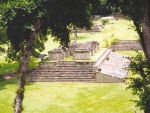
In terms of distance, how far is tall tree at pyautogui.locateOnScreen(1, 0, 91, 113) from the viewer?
12117mm

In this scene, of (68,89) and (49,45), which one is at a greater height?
(49,45)

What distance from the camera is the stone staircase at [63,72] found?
24.4 metres

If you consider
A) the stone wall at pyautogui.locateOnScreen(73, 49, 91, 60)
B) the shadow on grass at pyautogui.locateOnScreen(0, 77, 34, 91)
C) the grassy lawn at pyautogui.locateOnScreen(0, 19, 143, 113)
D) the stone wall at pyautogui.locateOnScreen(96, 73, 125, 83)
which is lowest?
the grassy lawn at pyautogui.locateOnScreen(0, 19, 143, 113)

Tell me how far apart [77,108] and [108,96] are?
2893mm

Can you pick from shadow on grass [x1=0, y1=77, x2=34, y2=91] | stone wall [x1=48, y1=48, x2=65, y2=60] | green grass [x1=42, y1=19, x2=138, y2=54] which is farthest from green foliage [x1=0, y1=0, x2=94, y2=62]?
green grass [x1=42, y1=19, x2=138, y2=54]

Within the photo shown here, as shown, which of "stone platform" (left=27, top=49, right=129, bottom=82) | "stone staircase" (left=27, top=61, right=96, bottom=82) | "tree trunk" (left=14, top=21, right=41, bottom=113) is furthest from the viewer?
"stone staircase" (left=27, top=61, right=96, bottom=82)

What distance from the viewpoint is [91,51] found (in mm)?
27859

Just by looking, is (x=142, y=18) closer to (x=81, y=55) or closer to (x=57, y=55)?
(x=81, y=55)

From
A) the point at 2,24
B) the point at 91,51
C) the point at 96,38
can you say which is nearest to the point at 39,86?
the point at 91,51

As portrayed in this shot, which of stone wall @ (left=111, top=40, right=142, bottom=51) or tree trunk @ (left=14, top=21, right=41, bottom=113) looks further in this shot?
stone wall @ (left=111, top=40, right=142, bottom=51)

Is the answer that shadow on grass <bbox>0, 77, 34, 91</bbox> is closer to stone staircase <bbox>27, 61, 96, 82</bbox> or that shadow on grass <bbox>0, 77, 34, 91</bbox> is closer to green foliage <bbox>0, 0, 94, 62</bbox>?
stone staircase <bbox>27, 61, 96, 82</bbox>

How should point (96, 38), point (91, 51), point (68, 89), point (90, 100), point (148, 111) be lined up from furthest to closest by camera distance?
point (96, 38)
point (91, 51)
point (68, 89)
point (90, 100)
point (148, 111)

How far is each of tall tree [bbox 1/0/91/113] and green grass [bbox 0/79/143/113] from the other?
6841mm

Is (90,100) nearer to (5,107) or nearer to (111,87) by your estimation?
(111,87)
